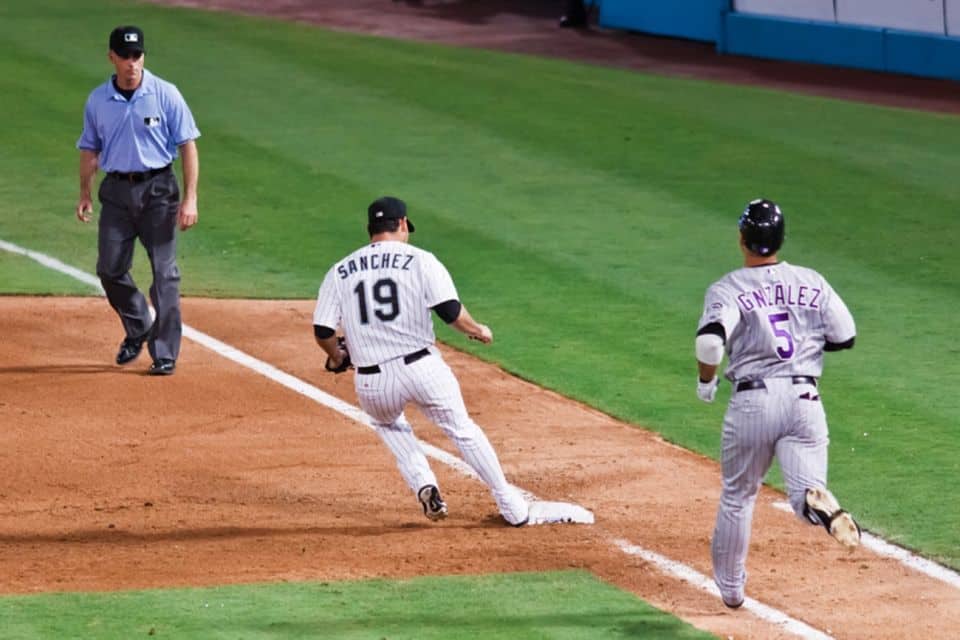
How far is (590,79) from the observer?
22.5m

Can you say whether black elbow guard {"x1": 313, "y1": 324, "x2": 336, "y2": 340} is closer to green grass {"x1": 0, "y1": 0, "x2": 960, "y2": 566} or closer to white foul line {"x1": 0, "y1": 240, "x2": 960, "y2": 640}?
white foul line {"x1": 0, "y1": 240, "x2": 960, "y2": 640}

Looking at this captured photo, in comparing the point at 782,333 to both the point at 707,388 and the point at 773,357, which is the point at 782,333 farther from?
the point at 707,388


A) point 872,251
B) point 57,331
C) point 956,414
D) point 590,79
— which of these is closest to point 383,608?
point 956,414

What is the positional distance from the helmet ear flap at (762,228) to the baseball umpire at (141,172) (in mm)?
4581

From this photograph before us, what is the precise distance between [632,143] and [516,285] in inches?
209

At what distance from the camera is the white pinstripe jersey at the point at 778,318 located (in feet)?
23.6

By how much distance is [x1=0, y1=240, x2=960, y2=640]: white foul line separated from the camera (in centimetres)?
758

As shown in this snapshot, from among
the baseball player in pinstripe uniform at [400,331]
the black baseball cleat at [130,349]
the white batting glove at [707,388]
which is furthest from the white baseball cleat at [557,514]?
the black baseball cleat at [130,349]

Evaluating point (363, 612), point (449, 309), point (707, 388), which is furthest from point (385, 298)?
point (707, 388)

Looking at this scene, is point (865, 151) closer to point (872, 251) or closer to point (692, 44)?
point (872, 251)

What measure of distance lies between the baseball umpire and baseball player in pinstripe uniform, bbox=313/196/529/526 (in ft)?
9.09

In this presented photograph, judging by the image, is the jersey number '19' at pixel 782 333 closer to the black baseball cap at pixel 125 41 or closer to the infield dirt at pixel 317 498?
the infield dirt at pixel 317 498

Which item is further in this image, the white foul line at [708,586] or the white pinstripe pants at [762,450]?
the white foul line at [708,586]

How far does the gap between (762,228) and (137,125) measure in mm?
5006
